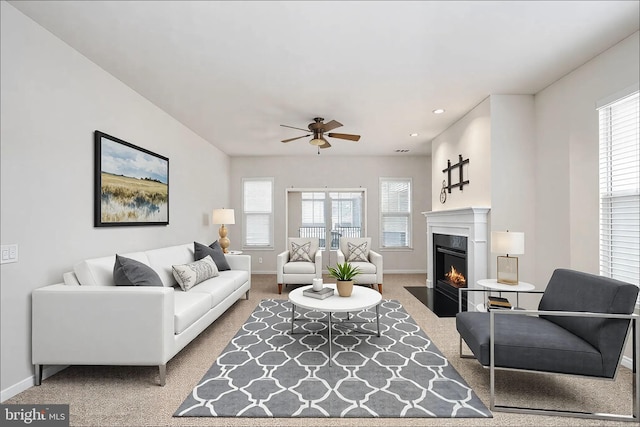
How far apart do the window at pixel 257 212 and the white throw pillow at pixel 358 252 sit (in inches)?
82.7

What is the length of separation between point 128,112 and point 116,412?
283 centimetres

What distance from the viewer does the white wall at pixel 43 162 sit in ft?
7.16

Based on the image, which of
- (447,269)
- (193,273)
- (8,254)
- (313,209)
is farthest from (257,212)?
(8,254)

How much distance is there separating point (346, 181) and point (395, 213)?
127 centimetres

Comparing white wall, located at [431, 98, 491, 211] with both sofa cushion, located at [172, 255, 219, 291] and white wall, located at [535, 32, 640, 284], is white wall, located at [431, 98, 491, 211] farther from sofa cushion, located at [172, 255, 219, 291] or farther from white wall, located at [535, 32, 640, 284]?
sofa cushion, located at [172, 255, 219, 291]

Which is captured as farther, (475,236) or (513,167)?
(475,236)

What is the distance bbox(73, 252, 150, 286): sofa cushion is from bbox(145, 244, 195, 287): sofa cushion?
0.65 m

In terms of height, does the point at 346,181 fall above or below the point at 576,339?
above

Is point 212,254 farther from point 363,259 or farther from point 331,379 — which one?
point 331,379

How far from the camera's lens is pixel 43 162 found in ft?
7.97

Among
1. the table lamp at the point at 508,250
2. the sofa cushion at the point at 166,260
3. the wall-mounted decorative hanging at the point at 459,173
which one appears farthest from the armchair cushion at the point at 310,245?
the table lamp at the point at 508,250

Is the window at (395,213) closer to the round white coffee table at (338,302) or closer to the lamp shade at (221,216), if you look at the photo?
the lamp shade at (221,216)

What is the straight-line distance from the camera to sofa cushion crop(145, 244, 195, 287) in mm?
3498

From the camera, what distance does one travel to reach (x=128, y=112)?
3.47m
